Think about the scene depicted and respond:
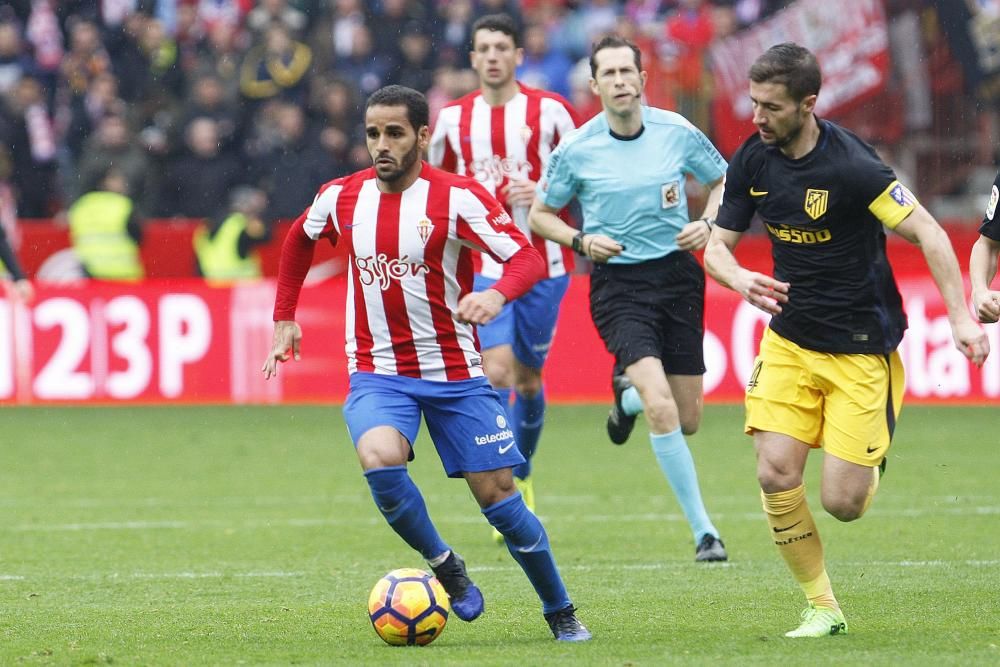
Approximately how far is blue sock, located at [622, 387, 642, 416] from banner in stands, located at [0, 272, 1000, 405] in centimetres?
603

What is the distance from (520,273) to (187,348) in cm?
1023

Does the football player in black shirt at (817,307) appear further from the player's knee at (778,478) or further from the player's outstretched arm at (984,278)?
the player's outstretched arm at (984,278)

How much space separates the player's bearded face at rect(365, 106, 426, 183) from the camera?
250 inches

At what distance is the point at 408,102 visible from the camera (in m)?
6.36

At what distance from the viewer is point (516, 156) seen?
9.86 meters

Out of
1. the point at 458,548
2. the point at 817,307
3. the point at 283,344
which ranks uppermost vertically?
the point at 817,307

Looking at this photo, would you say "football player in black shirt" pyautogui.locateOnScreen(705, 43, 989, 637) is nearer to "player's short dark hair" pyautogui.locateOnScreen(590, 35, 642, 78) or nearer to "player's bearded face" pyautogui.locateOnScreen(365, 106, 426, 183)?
"player's bearded face" pyautogui.locateOnScreen(365, 106, 426, 183)

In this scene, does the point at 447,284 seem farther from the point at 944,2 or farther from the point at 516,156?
the point at 944,2

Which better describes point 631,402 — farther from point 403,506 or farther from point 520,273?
point 403,506

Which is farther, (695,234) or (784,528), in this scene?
(695,234)

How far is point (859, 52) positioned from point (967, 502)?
8672mm

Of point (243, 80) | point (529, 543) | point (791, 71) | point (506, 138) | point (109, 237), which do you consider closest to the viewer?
point (791, 71)

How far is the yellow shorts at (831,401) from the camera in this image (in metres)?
6.43

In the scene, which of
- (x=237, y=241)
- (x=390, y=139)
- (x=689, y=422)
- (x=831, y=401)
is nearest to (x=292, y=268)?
(x=390, y=139)
